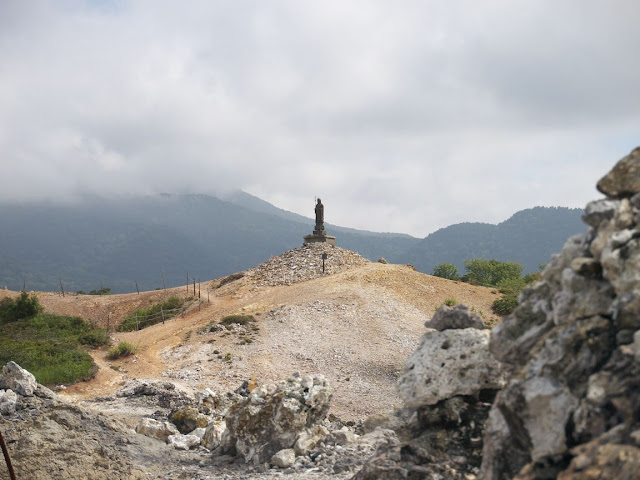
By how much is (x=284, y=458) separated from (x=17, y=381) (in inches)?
345

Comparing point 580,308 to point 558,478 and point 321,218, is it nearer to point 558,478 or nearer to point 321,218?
point 558,478

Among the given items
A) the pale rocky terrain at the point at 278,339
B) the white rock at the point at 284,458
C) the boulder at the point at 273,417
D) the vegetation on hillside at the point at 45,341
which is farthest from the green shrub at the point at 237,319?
the white rock at the point at 284,458

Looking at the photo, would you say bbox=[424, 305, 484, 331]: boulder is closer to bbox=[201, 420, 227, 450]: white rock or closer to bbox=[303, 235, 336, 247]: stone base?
bbox=[201, 420, 227, 450]: white rock

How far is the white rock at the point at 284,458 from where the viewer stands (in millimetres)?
12422

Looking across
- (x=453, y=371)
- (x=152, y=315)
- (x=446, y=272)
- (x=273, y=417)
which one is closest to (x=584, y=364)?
(x=453, y=371)

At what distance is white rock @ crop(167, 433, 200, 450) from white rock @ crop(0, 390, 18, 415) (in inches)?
178

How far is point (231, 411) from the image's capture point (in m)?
14.5

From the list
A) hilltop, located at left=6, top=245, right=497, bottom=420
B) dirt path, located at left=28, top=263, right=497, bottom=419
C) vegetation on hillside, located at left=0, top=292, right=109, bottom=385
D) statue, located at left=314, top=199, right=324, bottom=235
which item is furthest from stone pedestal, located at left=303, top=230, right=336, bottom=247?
vegetation on hillside, located at left=0, top=292, right=109, bottom=385

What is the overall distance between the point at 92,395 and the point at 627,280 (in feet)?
74.9

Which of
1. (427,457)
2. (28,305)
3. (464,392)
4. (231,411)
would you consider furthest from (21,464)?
(28,305)

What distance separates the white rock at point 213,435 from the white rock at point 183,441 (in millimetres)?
258

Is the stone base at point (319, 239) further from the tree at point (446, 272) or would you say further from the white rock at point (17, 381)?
the white rock at point (17, 381)

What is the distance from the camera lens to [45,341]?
3028 cm

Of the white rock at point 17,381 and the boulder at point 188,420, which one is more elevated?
the white rock at point 17,381
